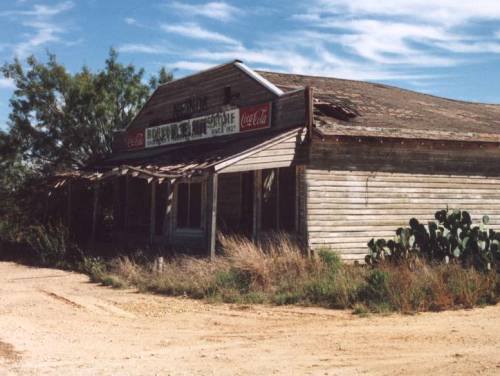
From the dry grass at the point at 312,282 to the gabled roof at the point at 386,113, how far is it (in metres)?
3.27

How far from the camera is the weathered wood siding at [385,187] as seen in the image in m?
14.2

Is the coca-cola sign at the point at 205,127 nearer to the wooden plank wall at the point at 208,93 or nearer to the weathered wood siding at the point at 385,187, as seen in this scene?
the wooden plank wall at the point at 208,93

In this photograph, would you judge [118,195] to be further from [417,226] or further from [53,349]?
[53,349]

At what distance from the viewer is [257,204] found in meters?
15.1

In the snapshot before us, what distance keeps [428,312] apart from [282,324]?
2230 millimetres

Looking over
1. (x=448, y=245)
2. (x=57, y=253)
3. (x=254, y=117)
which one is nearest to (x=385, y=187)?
(x=448, y=245)

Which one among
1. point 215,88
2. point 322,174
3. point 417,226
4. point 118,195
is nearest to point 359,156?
point 322,174

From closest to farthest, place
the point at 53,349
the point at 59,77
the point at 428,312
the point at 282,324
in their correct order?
the point at 53,349 → the point at 282,324 → the point at 428,312 → the point at 59,77

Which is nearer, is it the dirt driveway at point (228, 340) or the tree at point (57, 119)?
the dirt driveway at point (228, 340)

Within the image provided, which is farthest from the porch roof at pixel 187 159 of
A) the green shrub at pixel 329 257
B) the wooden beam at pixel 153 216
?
the green shrub at pixel 329 257

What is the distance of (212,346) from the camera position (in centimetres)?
731

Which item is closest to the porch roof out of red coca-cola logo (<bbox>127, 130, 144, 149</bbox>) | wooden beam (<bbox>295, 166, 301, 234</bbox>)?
red coca-cola logo (<bbox>127, 130, 144, 149</bbox>)

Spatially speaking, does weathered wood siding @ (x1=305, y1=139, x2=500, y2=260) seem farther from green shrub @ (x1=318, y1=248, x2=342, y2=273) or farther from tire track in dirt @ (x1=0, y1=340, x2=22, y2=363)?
tire track in dirt @ (x1=0, y1=340, x2=22, y2=363)

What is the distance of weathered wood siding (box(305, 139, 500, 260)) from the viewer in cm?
1416
